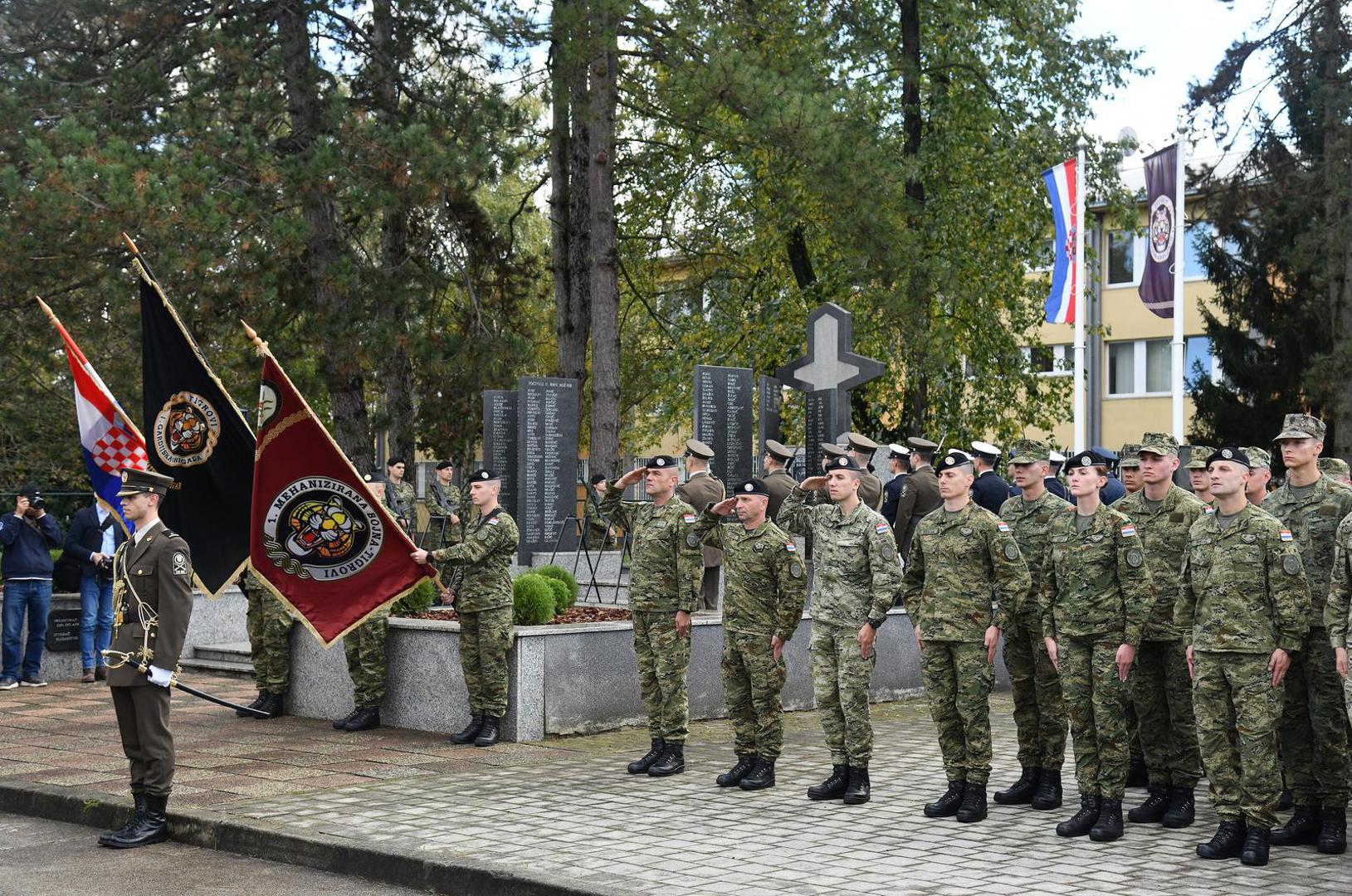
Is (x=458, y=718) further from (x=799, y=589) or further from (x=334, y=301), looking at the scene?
(x=334, y=301)

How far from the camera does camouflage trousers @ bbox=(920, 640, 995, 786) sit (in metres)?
8.91

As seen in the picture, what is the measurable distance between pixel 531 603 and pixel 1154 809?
17.7 ft

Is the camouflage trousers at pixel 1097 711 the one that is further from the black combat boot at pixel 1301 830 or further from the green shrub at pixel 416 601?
the green shrub at pixel 416 601

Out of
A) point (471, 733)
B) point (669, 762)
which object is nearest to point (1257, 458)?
point (669, 762)

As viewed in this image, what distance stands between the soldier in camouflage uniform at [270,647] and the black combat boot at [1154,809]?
24.6 ft

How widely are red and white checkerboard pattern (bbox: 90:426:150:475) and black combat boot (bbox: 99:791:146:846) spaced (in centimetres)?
450

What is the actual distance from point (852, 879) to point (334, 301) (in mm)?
16406

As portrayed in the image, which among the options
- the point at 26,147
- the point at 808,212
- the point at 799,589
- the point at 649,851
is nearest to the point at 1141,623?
the point at 799,589

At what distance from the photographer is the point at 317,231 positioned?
72.5 ft

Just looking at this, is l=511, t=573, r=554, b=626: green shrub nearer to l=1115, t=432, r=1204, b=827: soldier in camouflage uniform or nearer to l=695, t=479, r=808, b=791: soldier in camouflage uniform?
l=695, t=479, r=808, b=791: soldier in camouflage uniform

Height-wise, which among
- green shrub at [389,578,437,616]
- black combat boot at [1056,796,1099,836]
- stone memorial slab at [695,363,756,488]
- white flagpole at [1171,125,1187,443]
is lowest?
black combat boot at [1056,796,1099,836]

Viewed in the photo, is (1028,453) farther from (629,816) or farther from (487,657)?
(487,657)

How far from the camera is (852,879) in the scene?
23.9ft

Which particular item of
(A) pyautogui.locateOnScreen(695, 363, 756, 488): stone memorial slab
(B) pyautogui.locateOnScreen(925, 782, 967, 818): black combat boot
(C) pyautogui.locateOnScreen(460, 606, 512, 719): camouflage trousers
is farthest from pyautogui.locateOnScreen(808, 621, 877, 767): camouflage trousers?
(A) pyautogui.locateOnScreen(695, 363, 756, 488): stone memorial slab
